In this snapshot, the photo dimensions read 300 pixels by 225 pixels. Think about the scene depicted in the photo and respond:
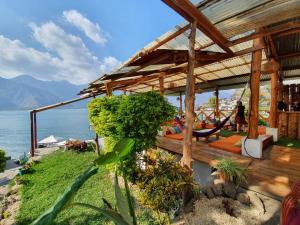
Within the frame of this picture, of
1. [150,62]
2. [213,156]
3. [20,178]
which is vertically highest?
[150,62]

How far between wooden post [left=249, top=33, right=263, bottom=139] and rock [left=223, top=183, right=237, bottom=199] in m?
2.01

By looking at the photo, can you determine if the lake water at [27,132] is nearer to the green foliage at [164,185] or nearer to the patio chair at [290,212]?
the green foliage at [164,185]

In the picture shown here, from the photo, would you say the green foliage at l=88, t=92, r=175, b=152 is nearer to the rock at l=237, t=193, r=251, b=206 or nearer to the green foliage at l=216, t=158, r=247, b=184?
the green foliage at l=216, t=158, r=247, b=184

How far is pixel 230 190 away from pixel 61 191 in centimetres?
370

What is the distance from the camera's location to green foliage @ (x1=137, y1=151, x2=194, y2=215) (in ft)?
7.96

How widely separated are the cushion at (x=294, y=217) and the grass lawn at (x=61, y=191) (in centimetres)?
178

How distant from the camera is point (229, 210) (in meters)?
2.34

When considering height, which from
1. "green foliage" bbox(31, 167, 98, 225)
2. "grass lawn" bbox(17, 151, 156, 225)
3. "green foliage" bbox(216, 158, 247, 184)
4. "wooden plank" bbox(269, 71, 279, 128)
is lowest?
"grass lawn" bbox(17, 151, 156, 225)

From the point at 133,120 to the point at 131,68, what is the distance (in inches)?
69.4

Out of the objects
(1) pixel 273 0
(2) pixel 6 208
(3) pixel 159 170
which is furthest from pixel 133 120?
(2) pixel 6 208

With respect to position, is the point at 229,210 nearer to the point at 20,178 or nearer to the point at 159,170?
the point at 159,170

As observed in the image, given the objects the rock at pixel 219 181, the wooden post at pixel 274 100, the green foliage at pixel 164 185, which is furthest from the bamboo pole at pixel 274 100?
the green foliage at pixel 164 185

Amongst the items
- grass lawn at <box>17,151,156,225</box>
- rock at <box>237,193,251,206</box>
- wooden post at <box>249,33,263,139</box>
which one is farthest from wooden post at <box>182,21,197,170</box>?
wooden post at <box>249,33,263,139</box>

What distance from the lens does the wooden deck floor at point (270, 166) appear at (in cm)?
277
